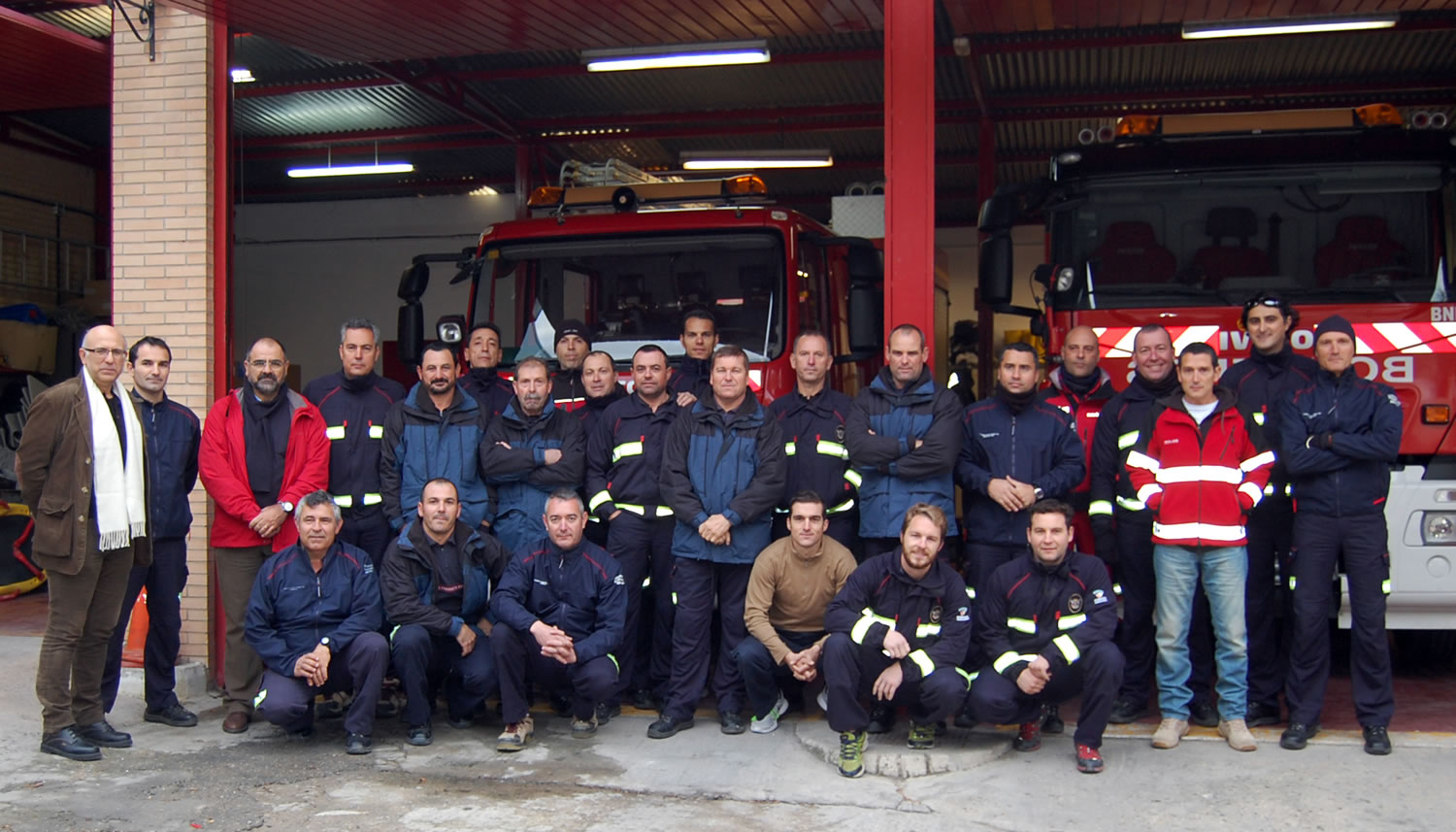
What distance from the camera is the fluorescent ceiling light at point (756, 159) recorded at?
Result: 13039 millimetres

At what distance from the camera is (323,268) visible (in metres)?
19.6

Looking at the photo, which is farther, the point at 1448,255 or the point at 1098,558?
the point at 1448,255

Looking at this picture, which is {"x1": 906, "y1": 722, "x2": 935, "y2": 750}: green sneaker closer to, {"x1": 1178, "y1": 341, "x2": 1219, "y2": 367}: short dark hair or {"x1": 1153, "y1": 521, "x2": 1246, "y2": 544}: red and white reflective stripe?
{"x1": 1153, "y1": 521, "x2": 1246, "y2": 544}: red and white reflective stripe

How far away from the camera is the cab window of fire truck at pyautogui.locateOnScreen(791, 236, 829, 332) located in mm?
7688

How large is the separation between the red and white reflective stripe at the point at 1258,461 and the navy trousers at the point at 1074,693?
3.43 ft

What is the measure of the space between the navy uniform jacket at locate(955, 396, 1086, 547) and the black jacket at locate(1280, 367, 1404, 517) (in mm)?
973

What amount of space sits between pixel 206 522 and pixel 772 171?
11.4 meters

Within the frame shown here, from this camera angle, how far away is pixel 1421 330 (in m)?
6.49

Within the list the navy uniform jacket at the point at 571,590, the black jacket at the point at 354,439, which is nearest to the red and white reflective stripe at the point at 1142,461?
the navy uniform jacket at the point at 571,590

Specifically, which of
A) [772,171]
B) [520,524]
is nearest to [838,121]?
[772,171]

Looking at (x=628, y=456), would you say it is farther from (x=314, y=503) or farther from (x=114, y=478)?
(x=114, y=478)

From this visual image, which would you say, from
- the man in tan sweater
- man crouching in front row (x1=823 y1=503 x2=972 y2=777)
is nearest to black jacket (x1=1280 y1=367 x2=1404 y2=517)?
man crouching in front row (x1=823 y1=503 x2=972 y2=777)

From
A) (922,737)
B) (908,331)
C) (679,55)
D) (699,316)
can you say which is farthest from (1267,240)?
(679,55)

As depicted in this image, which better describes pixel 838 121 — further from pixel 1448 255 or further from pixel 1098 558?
pixel 1098 558
